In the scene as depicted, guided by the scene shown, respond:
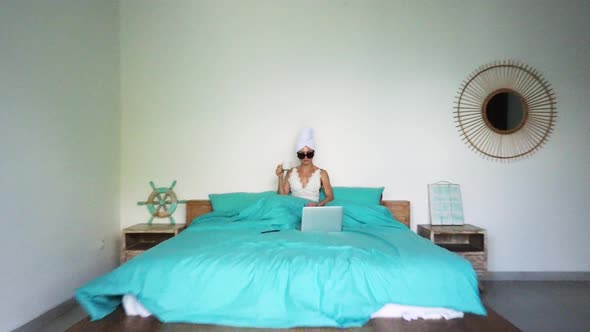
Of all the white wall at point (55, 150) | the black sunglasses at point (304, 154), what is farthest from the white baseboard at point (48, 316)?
the black sunglasses at point (304, 154)

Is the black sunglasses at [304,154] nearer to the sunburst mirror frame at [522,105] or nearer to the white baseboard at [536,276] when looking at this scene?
the sunburst mirror frame at [522,105]

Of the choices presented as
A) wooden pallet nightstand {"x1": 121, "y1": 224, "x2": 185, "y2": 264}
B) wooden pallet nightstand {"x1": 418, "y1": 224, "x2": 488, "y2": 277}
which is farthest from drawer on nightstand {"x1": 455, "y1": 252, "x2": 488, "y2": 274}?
wooden pallet nightstand {"x1": 121, "y1": 224, "x2": 185, "y2": 264}

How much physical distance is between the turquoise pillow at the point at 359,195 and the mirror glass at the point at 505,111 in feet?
4.45

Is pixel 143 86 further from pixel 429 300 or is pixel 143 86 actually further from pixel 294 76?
pixel 429 300

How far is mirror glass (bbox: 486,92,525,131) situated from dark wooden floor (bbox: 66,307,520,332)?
2165 millimetres

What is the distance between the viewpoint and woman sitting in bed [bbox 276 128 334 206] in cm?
313

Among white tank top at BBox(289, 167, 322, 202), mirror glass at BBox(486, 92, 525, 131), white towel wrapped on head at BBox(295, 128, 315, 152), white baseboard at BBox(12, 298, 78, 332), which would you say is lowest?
white baseboard at BBox(12, 298, 78, 332)

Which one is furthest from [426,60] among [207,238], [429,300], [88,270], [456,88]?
[88,270]

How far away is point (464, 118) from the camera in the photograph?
11.0 feet

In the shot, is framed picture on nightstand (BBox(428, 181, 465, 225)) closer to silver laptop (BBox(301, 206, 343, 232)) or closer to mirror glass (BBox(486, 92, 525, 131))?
mirror glass (BBox(486, 92, 525, 131))

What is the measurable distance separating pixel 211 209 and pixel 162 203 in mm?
502

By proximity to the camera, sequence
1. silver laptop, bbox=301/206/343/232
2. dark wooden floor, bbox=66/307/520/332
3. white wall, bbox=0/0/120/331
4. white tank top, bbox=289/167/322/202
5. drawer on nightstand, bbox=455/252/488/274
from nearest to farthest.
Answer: dark wooden floor, bbox=66/307/520/332 < white wall, bbox=0/0/120/331 < silver laptop, bbox=301/206/343/232 < drawer on nightstand, bbox=455/252/488/274 < white tank top, bbox=289/167/322/202

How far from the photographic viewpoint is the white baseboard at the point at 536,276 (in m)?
3.25

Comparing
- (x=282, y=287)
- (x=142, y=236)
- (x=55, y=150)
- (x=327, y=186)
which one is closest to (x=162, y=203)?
(x=142, y=236)
